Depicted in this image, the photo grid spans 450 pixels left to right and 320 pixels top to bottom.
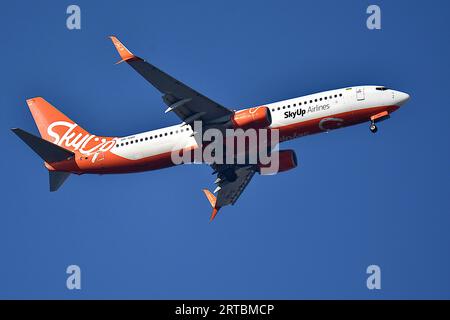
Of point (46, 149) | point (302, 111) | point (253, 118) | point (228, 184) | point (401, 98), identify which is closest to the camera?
point (253, 118)

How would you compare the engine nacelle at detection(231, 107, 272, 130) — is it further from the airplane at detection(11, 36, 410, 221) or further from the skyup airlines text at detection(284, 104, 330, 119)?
the skyup airlines text at detection(284, 104, 330, 119)

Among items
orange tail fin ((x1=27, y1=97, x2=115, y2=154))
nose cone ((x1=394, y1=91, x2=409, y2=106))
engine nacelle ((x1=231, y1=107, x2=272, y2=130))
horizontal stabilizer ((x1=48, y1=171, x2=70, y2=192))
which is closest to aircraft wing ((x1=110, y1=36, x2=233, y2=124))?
engine nacelle ((x1=231, y1=107, x2=272, y2=130))

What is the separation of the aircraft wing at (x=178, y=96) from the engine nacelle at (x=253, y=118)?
92cm

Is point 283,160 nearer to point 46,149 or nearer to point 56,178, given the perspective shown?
point 56,178

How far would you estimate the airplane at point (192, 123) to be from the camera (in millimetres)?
63031

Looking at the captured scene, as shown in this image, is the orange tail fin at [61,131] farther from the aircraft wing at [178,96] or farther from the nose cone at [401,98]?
the nose cone at [401,98]

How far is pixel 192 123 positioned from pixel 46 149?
1163 cm

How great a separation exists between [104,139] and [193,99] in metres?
9.98

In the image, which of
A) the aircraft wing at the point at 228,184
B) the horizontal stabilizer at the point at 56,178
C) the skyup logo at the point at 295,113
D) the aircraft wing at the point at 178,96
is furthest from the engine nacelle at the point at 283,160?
the horizontal stabilizer at the point at 56,178

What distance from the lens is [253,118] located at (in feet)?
206

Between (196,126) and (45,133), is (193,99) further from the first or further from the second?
(45,133)

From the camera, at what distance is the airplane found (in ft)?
207

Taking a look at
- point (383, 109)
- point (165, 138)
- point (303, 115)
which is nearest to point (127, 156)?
point (165, 138)

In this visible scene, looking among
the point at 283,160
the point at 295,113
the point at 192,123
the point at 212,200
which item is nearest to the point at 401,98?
the point at 295,113
